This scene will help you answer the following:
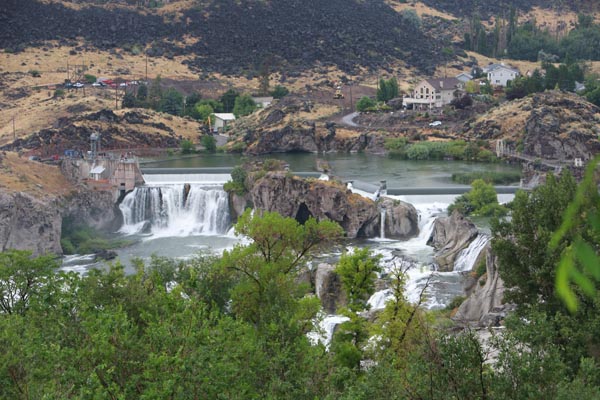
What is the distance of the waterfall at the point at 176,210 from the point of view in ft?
148

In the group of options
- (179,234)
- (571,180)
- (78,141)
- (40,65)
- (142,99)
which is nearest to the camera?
(571,180)

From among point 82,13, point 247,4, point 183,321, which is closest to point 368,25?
point 247,4

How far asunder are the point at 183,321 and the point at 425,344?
4.03 metres

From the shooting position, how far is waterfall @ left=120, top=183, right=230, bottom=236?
4525 cm

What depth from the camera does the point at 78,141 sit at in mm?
64688

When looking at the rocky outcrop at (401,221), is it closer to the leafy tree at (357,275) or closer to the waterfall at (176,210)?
the waterfall at (176,210)

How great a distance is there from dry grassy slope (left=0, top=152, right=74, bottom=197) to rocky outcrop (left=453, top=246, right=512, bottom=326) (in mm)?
24379

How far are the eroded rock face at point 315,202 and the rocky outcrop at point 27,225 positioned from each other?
10331 mm

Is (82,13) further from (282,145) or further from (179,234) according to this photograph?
(179,234)

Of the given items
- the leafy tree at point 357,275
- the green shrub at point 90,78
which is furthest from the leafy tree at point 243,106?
the leafy tree at point 357,275

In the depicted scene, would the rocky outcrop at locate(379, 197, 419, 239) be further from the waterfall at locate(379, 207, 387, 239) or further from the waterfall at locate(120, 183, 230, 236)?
the waterfall at locate(120, 183, 230, 236)

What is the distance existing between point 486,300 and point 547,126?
3534 centimetres

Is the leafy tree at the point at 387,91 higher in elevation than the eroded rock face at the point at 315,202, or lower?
higher

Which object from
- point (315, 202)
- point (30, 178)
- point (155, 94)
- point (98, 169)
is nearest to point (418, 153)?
point (315, 202)
